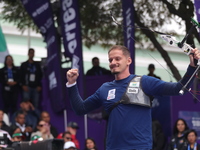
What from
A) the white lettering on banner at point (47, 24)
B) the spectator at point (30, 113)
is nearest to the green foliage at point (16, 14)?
the white lettering on banner at point (47, 24)

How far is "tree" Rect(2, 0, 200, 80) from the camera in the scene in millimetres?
15329

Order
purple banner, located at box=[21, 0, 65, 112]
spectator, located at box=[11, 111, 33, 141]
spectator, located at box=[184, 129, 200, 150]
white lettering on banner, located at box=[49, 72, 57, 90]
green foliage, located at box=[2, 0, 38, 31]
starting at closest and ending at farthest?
spectator, located at box=[184, 129, 200, 150] < spectator, located at box=[11, 111, 33, 141] < purple banner, located at box=[21, 0, 65, 112] < white lettering on banner, located at box=[49, 72, 57, 90] < green foliage, located at box=[2, 0, 38, 31]

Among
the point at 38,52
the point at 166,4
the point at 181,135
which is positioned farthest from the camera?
the point at 38,52

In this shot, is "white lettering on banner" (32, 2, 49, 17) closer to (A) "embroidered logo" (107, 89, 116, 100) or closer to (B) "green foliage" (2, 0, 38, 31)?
→ (B) "green foliage" (2, 0, 38, 31)

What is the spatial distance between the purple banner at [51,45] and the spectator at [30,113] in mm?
511

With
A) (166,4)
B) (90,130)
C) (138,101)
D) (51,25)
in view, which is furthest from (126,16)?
(138,101)

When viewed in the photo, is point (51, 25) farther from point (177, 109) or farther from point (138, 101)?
point (138, 101)

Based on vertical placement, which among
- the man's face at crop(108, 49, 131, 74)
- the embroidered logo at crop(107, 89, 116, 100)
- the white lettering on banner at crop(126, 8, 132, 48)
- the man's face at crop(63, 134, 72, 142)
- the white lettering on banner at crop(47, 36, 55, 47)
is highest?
the white lettering on banner at crop(126, 8, 132, 48)

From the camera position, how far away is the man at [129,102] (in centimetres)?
633

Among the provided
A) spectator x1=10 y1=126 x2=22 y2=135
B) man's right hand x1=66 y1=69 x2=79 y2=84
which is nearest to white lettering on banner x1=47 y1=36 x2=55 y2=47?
spectator x1=10 y1=126 x2=22 y2=135

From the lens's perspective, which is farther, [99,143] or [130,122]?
[99,143]

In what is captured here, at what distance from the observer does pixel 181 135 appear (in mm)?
12828

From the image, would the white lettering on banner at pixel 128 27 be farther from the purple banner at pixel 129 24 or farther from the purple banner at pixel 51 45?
the purple banner at pixel 51 45

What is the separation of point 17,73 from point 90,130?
7.84 ft
